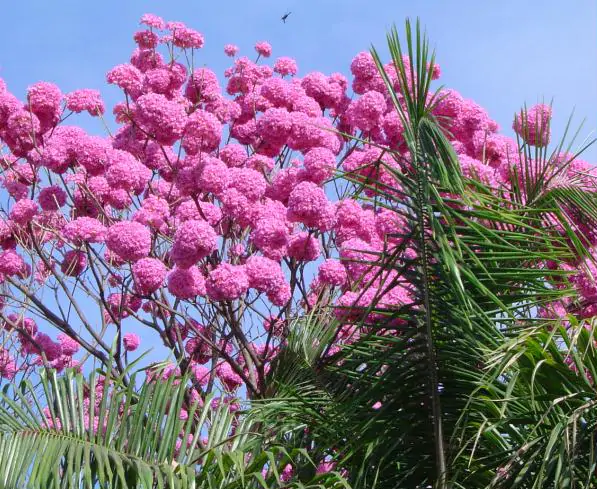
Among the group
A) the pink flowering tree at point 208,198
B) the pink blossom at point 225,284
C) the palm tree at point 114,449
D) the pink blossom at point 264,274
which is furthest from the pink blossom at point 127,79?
the palm tree at point 114,449

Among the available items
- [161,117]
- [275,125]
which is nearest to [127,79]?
[161,117]

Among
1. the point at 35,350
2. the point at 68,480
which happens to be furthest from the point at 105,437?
the point at 35,350

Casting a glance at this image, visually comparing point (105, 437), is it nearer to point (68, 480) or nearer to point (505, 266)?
point (68, 480)

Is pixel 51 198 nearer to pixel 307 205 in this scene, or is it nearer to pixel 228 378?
pixel 228 378

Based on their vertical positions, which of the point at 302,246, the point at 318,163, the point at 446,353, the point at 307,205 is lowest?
the point at 446,353

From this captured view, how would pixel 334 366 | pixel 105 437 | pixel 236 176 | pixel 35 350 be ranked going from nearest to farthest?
pixel 105 437 → pixel 334 366 → pixel 236 176 → pixel 35 350

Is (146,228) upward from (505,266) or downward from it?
upward

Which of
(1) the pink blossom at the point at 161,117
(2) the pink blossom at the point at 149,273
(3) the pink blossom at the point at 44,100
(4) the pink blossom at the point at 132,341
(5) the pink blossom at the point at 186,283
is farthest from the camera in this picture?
(4) the pink blossom at the point at 132,341

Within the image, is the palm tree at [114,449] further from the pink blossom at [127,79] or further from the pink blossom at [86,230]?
the pink blossom at [127,79]

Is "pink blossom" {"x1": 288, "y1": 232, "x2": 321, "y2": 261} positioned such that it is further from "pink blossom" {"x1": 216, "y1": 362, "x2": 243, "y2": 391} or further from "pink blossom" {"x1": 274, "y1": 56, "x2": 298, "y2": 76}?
"pink blossom" {"x1": 274, "y1": 56, "x2": 298, "y2": 76}

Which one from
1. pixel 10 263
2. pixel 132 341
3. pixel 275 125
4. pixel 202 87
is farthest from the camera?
pixel 132 341

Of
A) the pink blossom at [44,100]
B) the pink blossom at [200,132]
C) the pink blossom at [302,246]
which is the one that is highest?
the pink blossom at [44,100]

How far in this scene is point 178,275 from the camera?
25.7ft

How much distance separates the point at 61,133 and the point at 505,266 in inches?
211
